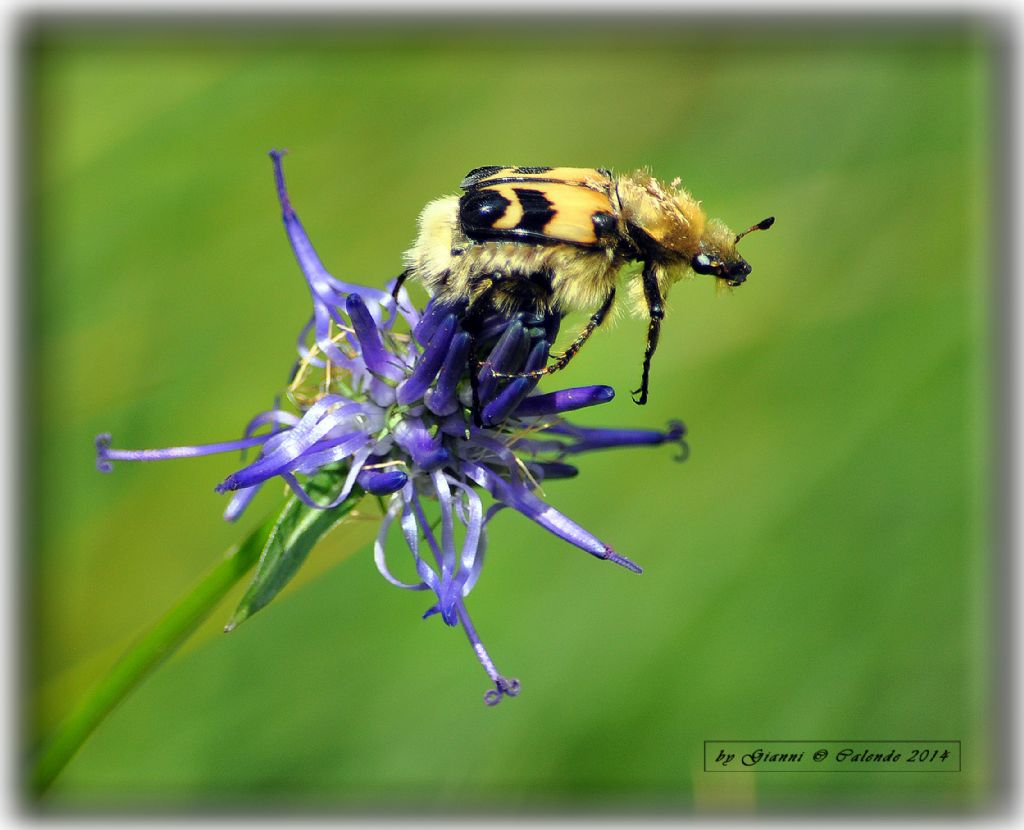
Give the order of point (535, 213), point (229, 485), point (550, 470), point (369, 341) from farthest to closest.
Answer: point (550, 470) < point (369, 341) < point (535, 213) < point (229, 485)

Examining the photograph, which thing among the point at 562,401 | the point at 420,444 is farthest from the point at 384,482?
the point at 562,401

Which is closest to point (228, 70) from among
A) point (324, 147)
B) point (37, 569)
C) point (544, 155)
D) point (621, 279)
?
point (324, 147)

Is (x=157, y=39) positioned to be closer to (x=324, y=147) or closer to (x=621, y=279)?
(x=324, y=147)

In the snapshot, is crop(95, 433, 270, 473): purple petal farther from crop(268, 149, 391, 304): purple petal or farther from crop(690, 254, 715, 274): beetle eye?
crop(690, 254, 715, 274): beetle eye

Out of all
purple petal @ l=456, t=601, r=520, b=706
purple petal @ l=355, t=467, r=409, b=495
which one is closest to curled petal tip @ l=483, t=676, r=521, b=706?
purple petal @ l=456, t=601, r=520, b=706

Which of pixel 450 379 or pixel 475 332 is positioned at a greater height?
pixel 475 332

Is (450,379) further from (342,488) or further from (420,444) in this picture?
(342,488)
